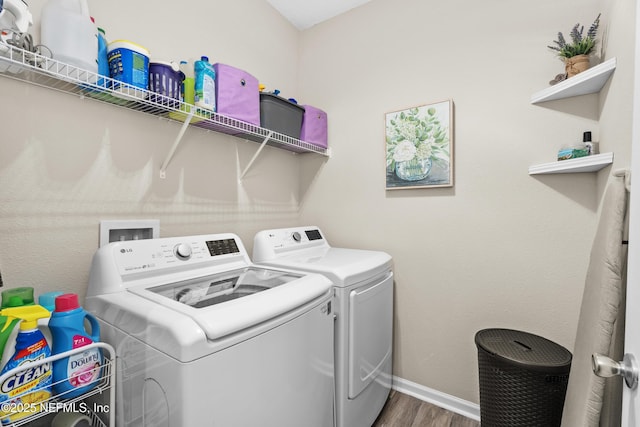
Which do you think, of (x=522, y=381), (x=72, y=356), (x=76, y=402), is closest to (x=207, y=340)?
(x=72, y=356)

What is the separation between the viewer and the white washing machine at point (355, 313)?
140 cm

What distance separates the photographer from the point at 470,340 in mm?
1782

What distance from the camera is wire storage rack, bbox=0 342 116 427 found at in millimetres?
733

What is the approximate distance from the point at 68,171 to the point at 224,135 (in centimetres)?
87

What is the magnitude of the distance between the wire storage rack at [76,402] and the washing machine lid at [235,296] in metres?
0.23

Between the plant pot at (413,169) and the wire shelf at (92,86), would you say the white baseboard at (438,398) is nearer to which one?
the plant pot at (413,169)

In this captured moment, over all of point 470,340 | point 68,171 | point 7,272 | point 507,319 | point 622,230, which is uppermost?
point 68,171

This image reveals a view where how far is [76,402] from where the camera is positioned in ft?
3.15

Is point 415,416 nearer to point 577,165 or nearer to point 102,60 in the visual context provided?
point 577,165

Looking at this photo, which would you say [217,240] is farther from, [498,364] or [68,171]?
[498,364]

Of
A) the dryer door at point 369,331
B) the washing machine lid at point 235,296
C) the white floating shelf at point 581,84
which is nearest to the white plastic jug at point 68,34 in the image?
the washing machine lid at point 235,296

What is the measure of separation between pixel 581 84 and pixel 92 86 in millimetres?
2144

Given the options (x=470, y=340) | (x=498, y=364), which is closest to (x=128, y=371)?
(x=498, y=364)

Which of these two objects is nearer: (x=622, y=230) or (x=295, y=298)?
(x=622, y=230)
